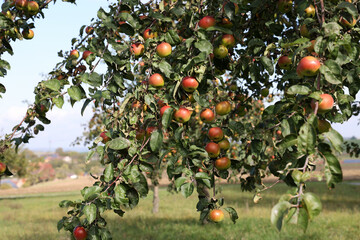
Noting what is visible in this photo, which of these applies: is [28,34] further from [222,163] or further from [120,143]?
[222,163]

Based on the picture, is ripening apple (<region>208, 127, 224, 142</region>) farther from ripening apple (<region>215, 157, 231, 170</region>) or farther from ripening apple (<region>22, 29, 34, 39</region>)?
ripening apple (<region>22, 29, 34, 39</region>)

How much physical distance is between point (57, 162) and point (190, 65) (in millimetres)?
112894

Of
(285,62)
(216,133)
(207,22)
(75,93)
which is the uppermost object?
(207,22)

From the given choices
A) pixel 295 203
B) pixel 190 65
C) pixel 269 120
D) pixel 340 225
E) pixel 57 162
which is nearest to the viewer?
pixel 295 203

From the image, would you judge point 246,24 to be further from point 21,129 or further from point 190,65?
point 21,129

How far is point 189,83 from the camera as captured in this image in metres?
2.05

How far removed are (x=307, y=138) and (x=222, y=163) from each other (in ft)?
3.70

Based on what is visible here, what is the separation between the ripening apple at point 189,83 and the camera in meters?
2.05

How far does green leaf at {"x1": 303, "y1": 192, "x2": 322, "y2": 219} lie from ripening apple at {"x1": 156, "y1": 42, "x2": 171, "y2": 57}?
143 cm

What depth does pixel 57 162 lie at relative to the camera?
106 metres

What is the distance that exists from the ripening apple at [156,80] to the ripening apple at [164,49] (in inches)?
6.6

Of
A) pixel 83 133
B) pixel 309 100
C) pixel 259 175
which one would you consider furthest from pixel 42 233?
pixel 309 100

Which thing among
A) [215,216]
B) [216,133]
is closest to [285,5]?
[216,133]

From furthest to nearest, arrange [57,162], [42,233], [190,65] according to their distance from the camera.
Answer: [57,162] → [42,233] → [190,65]
